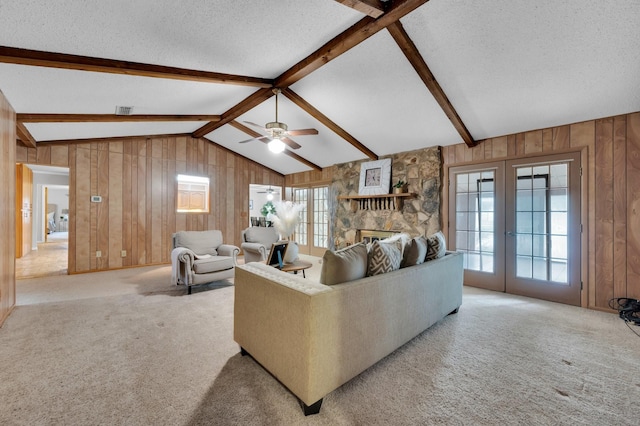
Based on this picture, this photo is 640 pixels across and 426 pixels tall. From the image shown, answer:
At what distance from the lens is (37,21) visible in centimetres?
195

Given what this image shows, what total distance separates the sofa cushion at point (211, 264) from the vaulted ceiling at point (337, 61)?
235cm

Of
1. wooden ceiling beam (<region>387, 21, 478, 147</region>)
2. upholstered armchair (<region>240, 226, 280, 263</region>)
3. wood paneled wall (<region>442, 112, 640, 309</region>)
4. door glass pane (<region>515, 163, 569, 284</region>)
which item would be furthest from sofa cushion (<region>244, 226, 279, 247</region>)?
wood paneled wall (<region>442, 112, 640, 309</region>)

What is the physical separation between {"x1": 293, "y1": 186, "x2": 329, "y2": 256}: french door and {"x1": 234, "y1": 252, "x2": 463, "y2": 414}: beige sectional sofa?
4.85 metres

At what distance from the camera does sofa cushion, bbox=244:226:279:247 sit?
5082mm

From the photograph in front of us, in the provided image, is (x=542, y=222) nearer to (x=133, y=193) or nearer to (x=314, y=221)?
(x=314, y=221)

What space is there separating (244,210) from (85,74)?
4.75 meters

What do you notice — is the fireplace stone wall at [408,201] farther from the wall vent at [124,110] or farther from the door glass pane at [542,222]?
the wall vent at [124,110]

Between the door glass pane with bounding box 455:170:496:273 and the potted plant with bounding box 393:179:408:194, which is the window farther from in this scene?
the door glass pane with bounding box 455:170:496:273

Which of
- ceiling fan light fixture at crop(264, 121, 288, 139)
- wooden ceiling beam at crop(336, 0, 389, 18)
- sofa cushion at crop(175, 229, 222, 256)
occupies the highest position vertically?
wooden ceiling beam at crop(336, 0, 389, 18)

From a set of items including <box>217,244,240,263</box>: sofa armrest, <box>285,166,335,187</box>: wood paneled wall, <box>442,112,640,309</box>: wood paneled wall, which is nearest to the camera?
<box>442,112,640,309</box>: wood paneled wall

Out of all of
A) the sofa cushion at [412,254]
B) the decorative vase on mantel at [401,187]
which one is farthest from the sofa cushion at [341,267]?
the decorative vase on mantel at [401,187]

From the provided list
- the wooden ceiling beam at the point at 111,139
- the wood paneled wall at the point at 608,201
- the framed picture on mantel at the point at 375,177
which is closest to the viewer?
the wood paneled wall at the point at 608,201

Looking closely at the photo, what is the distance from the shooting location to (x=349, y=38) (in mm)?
2658

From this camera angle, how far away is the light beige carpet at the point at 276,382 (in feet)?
5.11
